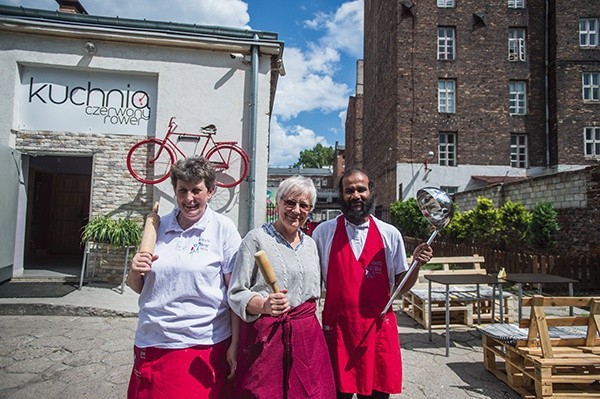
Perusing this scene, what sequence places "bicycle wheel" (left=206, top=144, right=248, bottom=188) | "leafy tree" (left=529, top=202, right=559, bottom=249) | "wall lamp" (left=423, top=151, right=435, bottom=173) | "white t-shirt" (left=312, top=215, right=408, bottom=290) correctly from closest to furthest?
"white t-shirt" (left=312, top=215, right=408, bottom=290), "bicycle wheel" (left=206, top=144, right=248, bottom=188), "leafy tree" (left=529, top=202, right=559, bottom=249), "wall lamp" (left=423, top=151, right=435, bottom=173)

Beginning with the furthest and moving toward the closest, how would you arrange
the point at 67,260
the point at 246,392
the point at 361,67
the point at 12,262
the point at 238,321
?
the point at 361,67
the point at 67,260
the point at 12,262
the point at 238,321
the point at 246,392

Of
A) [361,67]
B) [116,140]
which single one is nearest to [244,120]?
[116,140]

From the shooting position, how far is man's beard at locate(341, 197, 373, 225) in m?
2.51

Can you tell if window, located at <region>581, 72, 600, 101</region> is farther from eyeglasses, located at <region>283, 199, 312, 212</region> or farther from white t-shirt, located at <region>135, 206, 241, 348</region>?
white t-shirt, located at <region>135, 206, 241, 348</region>

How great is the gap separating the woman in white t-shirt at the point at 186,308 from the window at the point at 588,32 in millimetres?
29687

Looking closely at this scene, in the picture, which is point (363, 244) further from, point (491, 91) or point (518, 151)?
point (518, 151)

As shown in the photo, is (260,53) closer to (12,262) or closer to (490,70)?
(12,262)

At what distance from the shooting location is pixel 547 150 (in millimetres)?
23578

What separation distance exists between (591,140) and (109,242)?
2772 centimetres

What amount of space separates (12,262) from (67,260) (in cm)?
287

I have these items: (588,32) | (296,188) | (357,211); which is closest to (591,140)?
(588,32)

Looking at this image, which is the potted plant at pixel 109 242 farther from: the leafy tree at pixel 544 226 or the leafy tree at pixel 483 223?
the leafy tree at pixel 544 226

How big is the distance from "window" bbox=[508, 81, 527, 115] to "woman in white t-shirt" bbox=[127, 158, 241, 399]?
86.7 feet

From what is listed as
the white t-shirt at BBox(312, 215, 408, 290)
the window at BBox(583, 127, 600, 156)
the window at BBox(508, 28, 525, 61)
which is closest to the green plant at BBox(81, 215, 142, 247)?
the white t-shirt at BBox(312, 215, 408, 290)
